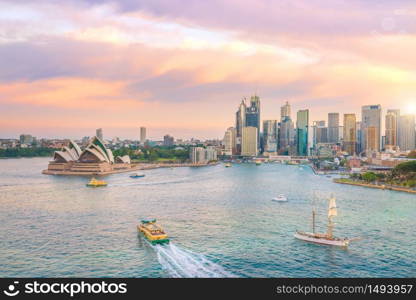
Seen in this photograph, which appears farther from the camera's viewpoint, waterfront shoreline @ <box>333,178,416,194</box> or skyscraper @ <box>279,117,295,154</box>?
skyscraper @ <box>279,117,295,154</box>

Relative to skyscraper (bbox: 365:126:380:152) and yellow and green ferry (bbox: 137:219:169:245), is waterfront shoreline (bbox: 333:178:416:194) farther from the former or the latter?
skyscraper (bbox: 365:126:380:152)

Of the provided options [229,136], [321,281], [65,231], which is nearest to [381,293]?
[321,281]

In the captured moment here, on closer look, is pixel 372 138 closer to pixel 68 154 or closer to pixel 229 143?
pixel 229 143

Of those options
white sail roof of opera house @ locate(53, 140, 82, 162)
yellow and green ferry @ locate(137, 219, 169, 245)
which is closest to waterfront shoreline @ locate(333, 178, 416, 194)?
yellow and green ferry @ locate(137, 219, 169, 245)

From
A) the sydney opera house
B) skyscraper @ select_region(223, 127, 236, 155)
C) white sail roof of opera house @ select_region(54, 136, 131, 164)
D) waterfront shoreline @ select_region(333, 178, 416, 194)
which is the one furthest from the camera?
skyscraper @ select_region(223, 127, 236, 155)

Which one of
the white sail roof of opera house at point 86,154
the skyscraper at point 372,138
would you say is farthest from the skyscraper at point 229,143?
the white sail roof of opera house at point 86,154

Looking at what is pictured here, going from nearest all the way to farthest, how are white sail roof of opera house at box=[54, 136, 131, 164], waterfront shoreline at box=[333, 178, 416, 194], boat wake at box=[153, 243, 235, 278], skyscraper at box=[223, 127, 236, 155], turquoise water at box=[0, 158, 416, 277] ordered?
boat wake at box=[153, 243, 235, 278] → turquoise water at box=[0, 158, 416, 277] → waterfront shoreline at box=[333, 178, 416, 194] → white sail roof of opera house at box=[54, 136, 131, 164] → skyscraper at box=[223, 127, 236, 155]

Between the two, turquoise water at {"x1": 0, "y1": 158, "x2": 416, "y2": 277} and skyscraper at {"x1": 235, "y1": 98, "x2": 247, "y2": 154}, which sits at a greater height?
skyscraper at {"x1": 235, "y1": 98, "x2": 247, "y2": 154}
